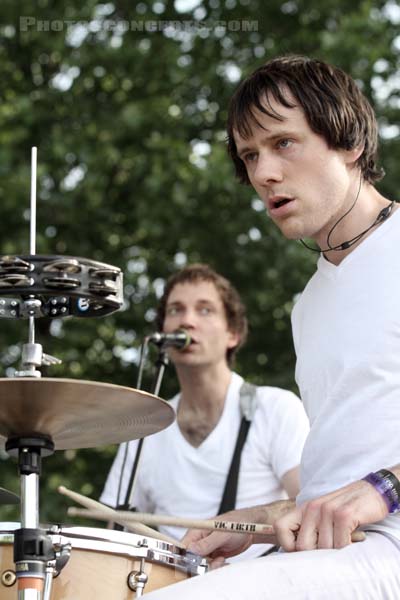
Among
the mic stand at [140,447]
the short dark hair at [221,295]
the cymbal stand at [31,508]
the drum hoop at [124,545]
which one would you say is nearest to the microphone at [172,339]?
the mic stand at [140,447]

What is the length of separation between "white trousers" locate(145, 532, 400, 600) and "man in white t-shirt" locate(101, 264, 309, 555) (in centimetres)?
187

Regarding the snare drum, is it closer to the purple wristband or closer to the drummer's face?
the purple wristband

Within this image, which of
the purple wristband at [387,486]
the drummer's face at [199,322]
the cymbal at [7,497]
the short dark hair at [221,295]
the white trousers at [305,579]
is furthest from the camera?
the short dark hair at [221,295]

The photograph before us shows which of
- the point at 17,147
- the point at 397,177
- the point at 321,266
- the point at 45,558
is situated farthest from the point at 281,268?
the point at 45,558

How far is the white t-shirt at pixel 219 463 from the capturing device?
433 centimetres

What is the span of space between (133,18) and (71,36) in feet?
1.62

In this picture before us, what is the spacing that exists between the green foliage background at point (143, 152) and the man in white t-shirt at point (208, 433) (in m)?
2.53

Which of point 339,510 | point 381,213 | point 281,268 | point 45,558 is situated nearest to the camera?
point 339,510

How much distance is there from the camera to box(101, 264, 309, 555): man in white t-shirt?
4344 mm

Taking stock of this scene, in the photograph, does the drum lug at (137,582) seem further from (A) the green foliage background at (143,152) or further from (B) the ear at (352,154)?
(A) the green foliage background at (143,152)

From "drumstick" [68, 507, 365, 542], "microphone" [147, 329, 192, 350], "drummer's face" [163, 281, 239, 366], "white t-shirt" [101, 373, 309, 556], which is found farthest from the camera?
"drummer's face" [163, 281, 239, 366]

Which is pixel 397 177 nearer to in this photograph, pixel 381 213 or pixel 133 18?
pixel 133 18

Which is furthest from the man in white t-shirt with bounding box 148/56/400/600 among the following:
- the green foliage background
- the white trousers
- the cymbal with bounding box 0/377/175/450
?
the green foliage background

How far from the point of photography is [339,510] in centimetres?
210
